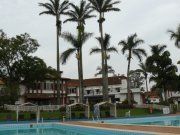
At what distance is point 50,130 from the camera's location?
29562 millimetres

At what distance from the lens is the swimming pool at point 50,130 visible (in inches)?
895

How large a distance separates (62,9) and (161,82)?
20574 millimetres

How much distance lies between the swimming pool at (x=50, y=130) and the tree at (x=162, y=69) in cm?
3219

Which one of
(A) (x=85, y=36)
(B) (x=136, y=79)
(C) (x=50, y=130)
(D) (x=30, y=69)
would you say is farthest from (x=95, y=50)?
(B) (x=136, y=79)

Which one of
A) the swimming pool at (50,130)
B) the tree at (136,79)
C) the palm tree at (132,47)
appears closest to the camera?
the swimming pool at (50,130)

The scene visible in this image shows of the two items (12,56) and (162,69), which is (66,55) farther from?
(162,69)

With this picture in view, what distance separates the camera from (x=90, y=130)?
24141 mm

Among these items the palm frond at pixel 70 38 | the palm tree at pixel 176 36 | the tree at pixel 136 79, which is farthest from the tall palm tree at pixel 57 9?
the tree at pixel 136 79

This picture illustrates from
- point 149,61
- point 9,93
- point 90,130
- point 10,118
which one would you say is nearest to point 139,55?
→ point 149,61

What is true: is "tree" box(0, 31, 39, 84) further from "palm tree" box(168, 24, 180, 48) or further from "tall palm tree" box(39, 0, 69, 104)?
"palm tree" box(168, 24, 180, 48)

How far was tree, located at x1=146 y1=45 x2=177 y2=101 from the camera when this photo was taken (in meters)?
60.8

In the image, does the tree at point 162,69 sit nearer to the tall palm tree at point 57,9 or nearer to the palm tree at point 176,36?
the palm tree at point 176,36

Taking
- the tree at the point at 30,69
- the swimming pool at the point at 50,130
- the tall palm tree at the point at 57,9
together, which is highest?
the tall palm tree at the point at 57,9

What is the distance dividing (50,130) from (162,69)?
3544 centimetres
